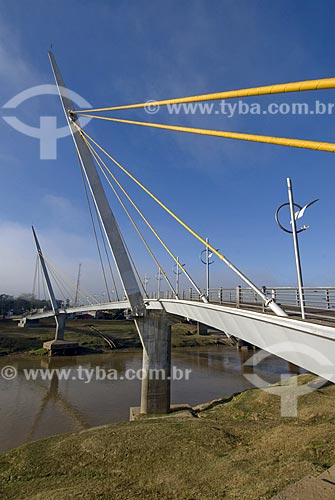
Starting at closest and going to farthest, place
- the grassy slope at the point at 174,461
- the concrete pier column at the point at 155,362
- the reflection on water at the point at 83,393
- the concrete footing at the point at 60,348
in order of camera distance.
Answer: the grassy slope at the point at 174,461 → the reflection on water at the point at 83,393 → the concrete pier column at the point at 155,362 → the concrete footing at the point at 60,348

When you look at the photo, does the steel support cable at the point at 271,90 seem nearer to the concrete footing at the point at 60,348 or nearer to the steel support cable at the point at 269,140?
the steel support cable at the point at 269,140

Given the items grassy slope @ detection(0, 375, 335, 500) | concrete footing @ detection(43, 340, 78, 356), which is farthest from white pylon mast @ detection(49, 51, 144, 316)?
concrete footing @ detection(43, 340, 78, 356)

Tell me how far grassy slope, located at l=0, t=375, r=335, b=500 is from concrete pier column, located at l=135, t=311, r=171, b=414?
9.02 metres

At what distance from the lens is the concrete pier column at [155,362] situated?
21.8 meters

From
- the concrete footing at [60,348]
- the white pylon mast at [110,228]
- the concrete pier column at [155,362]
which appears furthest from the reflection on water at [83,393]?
the white pylon mast at [110,228]

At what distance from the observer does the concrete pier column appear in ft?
71.5

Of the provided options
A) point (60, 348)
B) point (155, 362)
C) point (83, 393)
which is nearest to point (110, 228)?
point (155, 362)

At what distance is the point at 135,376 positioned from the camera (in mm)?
36969

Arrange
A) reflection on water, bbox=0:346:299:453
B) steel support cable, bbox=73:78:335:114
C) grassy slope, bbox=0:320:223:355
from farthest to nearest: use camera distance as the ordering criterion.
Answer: grassy slope, bbox=0:320:223:355 → reflection on water, bbox=0:346:299:453 → steel support cable, bbox=73:78:335:114

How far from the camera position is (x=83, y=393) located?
28.7 m

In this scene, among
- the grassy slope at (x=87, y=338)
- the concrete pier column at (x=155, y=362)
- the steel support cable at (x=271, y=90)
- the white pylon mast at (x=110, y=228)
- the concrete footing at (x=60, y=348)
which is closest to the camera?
the steel support cable at (x=271, y=90)

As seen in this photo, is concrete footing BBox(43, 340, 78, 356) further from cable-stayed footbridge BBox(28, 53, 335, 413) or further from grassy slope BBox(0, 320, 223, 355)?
cable-stayed footbridge BBox(28, 53, 335, 413)

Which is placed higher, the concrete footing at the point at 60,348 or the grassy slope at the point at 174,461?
the grassy slope at the point at 174,461

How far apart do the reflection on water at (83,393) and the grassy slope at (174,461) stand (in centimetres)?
835
